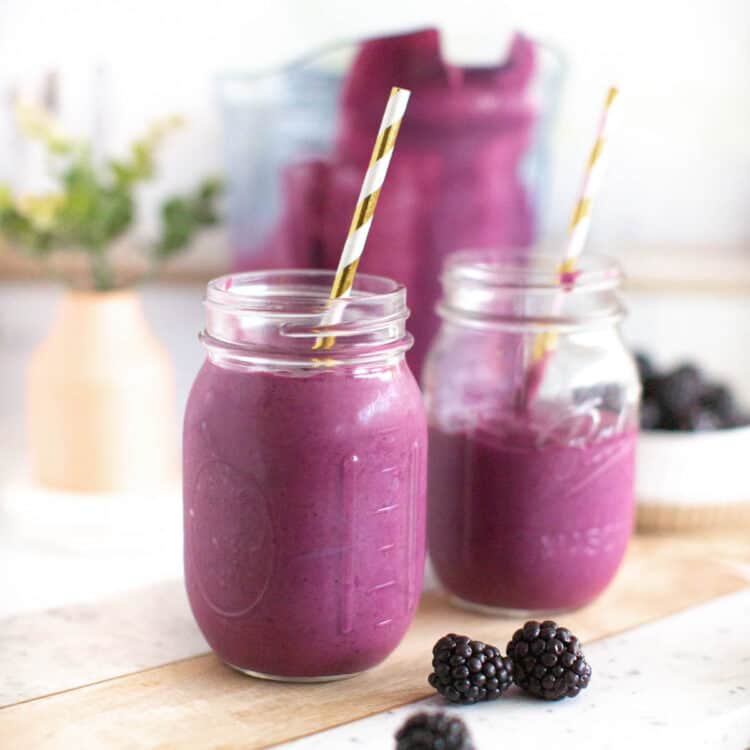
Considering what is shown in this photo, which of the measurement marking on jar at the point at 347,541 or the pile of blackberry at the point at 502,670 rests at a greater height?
the measurement marking on jar at the point at 347,541

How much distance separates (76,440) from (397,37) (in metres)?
0.61

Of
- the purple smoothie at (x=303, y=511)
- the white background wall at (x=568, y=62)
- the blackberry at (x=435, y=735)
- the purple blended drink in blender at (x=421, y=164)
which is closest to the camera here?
the blackberry at (x=435, y=735)

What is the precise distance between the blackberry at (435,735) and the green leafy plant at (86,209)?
2.79 ft

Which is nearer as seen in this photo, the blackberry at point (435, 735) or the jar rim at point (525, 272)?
the blackberry at point (435, 735)

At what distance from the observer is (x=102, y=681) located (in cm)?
106

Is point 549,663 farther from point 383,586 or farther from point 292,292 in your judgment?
point 292,292

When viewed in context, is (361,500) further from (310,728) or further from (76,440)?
(76,440)

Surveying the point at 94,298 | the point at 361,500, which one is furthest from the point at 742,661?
the point at 94,298

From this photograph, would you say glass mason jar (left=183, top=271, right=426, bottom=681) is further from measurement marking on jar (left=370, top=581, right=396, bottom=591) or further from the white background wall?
the white background wall

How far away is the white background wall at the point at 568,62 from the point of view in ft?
5.64

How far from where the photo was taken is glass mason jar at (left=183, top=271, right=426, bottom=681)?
0.99m

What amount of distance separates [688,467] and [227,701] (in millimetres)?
686

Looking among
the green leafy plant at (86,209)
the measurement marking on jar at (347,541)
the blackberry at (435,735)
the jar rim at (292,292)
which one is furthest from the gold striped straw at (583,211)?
the green leafy plant at (86,209)

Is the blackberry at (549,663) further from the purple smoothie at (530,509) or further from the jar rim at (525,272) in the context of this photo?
the jar rim at (525,272)
